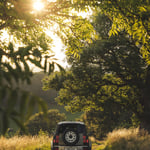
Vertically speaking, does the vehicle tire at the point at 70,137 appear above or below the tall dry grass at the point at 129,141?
above

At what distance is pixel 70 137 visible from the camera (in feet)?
31.7

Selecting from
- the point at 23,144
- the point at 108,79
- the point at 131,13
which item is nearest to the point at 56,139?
the point at 23,144

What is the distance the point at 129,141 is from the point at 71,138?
500 cm

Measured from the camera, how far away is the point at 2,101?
7.41 ft

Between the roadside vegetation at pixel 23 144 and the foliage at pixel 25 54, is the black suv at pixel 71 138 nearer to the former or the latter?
the roadside vegetation at pixel 23 144

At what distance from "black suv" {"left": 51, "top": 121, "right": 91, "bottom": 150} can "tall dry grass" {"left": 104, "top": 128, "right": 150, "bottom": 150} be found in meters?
3.18

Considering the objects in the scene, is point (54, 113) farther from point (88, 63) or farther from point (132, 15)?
point (132, 15)

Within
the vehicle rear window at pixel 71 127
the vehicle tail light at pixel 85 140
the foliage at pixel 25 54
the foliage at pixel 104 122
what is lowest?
the foliage at pixel 104 122

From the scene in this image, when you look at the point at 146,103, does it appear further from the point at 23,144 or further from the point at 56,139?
the point at 23,144

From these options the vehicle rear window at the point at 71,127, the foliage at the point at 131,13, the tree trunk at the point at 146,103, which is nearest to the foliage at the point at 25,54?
the foliage at the point at 131,13

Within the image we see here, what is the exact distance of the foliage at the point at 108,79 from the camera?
15.4m

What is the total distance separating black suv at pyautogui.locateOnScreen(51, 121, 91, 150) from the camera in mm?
9672

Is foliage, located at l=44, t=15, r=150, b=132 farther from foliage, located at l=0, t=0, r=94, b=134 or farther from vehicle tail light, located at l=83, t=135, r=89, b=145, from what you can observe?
vehicle tail light, located at l=83, t=135, r=89, b=145

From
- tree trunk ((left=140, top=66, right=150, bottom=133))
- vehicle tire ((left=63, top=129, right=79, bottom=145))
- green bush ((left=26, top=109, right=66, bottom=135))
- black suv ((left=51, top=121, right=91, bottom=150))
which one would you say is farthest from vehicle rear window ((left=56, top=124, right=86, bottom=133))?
green bush ((left=26, top=109, right=66, bottom=135))
